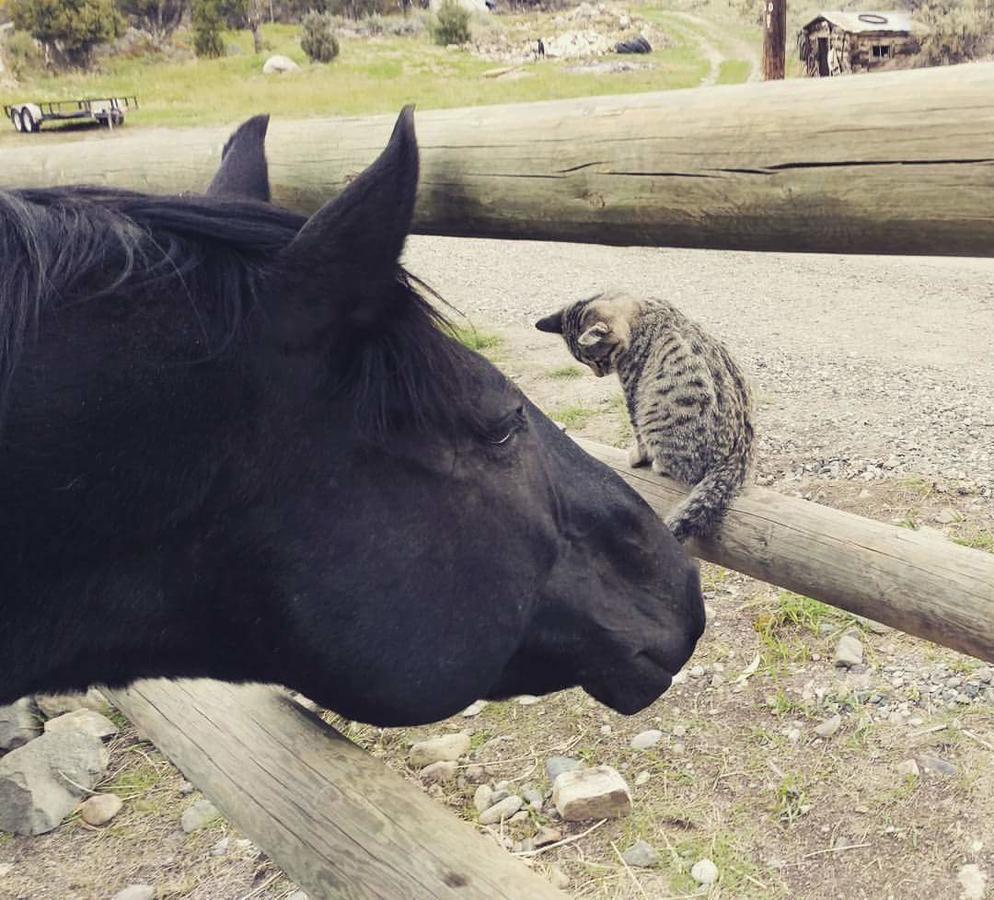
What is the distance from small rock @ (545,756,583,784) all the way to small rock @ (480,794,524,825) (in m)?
0.18

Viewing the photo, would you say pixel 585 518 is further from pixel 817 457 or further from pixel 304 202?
pixel 817 457

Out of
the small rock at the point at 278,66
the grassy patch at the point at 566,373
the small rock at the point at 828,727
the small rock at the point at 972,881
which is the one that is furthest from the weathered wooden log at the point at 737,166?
the small rock at the point at 278,66

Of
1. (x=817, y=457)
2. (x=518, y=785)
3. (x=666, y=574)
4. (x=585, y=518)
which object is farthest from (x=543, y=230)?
(x=817, y=457)

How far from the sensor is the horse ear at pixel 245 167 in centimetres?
183

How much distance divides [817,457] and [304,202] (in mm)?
3616

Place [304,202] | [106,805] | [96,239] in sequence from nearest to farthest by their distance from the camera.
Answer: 1. [96,239]
2. [304,202]
3. [106,805]

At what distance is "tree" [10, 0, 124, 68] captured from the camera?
3375cm

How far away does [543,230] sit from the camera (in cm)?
192

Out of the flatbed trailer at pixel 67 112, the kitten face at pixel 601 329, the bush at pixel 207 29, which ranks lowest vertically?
the kitten face at pixel 601 329

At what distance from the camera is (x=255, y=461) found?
1347 mm

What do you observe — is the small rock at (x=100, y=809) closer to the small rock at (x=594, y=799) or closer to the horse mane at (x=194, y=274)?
the small rock at (x=594, y=799)

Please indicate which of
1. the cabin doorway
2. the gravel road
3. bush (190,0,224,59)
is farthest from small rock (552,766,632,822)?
bush (190,0,224,59)

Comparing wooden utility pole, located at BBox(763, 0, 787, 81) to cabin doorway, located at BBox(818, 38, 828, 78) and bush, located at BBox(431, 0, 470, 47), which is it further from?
bush, located at BBox(431, 0, 470, 47)

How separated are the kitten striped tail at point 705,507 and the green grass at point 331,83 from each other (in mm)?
18207
